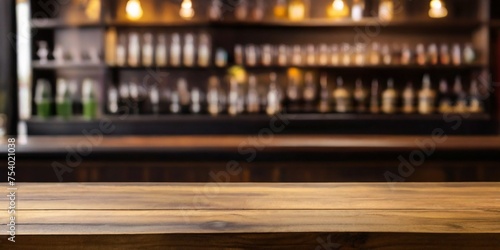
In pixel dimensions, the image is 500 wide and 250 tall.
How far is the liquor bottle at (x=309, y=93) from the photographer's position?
4.36 metres

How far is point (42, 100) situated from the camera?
14.1ft

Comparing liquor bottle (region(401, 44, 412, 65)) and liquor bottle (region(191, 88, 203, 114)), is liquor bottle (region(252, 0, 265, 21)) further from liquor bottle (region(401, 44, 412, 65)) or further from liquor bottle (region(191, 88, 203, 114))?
liquor bottle (region(401, 44, 412, 65))

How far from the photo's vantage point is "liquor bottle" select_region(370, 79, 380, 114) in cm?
436

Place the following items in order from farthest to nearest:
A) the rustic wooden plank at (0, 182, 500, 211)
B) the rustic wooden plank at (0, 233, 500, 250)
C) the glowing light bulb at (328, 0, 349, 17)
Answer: the glowing light bulb at (328, 0, 349, 17) < the rustic wooden plank at (0, 182, 500, 211) < the rustic wooden plank at (0, 233, 500, 250)

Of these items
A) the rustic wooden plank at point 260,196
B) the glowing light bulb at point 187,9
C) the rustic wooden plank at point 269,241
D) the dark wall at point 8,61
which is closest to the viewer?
the rustic wooden plank at point 269,241

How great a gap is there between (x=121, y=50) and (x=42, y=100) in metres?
0.70

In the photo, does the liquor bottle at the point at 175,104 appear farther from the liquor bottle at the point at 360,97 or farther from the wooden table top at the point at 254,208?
the wooden table top at the point at 254,208

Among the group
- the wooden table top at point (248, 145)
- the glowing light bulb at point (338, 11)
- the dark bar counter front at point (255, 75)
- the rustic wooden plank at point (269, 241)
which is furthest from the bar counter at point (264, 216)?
the glowing light bulb at point (338, 11)

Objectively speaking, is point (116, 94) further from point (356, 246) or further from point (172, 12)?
point (356, 246)

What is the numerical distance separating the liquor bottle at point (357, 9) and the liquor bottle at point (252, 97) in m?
0.89

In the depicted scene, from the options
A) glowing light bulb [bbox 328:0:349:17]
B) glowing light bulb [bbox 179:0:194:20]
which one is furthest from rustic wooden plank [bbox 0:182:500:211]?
glowing light bulb [bbox 328:0:349:17]

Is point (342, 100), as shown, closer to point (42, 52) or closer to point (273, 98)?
point (273, 98)

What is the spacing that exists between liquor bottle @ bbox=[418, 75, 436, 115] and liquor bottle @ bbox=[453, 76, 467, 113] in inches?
6.7

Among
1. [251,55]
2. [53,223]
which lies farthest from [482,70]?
[53,223]
